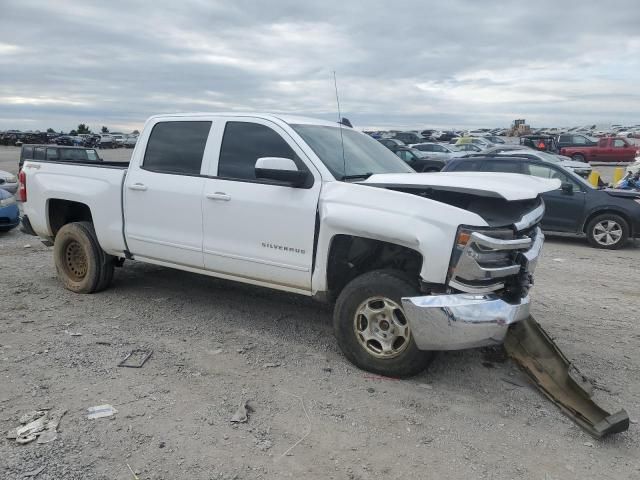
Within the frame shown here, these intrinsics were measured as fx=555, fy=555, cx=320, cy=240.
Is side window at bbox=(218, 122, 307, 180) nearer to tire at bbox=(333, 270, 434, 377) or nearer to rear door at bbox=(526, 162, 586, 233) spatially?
tire at bbox=(333, 270, 434, 377)

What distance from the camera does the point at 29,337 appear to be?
485 cm

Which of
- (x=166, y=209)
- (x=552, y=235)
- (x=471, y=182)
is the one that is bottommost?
(x=552, y=235)

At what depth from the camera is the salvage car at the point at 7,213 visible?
32.8 ft

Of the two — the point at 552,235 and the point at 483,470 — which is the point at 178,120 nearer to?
the point at 483,470

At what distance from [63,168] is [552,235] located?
9717mm

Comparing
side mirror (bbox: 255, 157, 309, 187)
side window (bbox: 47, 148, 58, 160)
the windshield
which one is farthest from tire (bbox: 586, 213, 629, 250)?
side window (bbox: 47, 148, 58, 160)

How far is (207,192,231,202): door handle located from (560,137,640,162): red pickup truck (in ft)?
99.2

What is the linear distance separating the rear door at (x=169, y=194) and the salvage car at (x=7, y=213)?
5.83 m

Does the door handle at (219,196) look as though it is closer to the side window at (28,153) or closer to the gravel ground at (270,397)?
the gravel ground at (270,397)

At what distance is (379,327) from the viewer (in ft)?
13.6

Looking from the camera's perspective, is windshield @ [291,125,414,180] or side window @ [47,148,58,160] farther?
side window @ [47,148,58,160]

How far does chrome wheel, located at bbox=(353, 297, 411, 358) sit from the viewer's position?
13.2ft

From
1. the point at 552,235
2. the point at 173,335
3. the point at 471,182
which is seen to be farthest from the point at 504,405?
the point at 552,235

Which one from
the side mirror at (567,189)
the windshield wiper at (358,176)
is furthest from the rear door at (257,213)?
the side mirror at (567,189)
